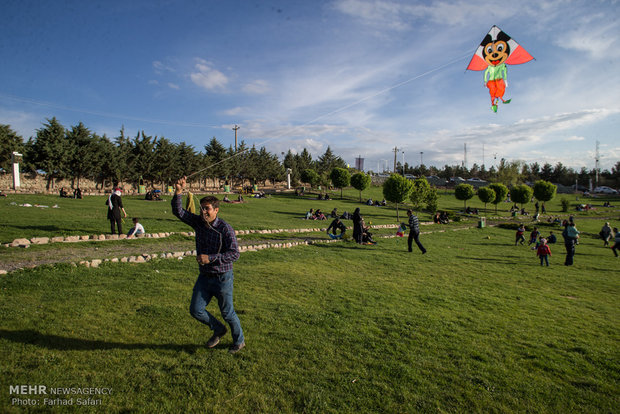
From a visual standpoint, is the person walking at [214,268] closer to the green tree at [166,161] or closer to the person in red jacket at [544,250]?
the person in red jacket at [544,250]

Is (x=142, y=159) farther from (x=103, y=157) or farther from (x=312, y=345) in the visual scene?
(x=312, y=345)

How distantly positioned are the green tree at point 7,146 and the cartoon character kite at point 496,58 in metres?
55.6

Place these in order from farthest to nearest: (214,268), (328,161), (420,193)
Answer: (328,161)
(420,193)
(214,268)

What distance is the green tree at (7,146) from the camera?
43250 mm

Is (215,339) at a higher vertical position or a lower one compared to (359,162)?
lower

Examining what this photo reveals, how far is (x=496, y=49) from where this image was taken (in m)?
11.4

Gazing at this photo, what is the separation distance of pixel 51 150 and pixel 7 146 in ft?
35.5

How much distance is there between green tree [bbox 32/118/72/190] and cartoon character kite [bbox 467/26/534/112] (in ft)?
153

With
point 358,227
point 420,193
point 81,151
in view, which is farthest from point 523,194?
point 81,151

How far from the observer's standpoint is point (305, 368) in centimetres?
449

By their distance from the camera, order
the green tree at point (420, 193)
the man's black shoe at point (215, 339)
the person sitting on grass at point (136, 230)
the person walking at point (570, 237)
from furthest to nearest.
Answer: the green tree at point (420, 193) < the person walking at point (570, 237) < the person sitting on grass at point (136, 230) < the man's black shoe at point (215, 339)

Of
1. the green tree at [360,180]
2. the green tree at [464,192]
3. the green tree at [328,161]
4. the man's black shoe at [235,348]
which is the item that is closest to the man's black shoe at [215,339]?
the man's black shoe at [235,348]

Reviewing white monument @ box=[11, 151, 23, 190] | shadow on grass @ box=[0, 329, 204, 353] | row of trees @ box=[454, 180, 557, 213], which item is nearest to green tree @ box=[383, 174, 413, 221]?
row of trees @ box=[454, 180, 557, 213]

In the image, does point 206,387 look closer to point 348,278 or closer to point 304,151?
point 348,278
